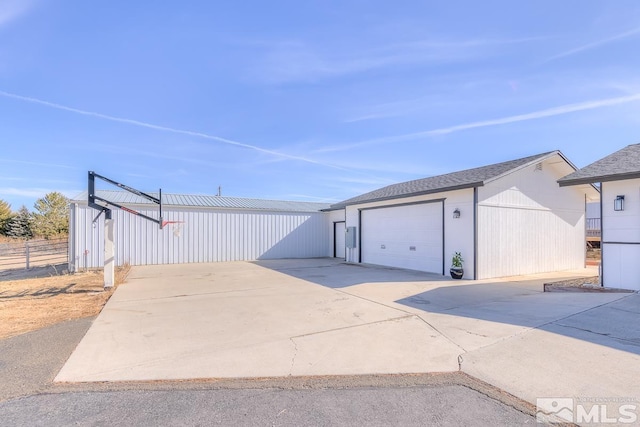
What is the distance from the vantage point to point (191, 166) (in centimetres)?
2119

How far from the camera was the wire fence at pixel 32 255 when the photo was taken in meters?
15.8

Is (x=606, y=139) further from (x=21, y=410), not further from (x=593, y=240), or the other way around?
(x=21, y=410)

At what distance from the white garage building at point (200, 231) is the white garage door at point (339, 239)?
780 millimetres

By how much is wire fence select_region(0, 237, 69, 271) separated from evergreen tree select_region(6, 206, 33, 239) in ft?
32.7

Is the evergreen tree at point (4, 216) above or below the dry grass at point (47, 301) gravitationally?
above

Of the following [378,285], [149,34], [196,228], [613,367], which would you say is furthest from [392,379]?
[196,228]

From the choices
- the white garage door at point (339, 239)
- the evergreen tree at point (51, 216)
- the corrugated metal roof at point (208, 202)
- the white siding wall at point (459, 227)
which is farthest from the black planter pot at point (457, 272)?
the evergreen tree at point (51, 216)

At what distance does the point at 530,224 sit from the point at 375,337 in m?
9.70

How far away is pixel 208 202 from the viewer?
17.6 m

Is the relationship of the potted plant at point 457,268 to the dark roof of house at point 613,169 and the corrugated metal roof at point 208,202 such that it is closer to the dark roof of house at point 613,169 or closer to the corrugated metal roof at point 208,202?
the dark roof of house at point 613,169

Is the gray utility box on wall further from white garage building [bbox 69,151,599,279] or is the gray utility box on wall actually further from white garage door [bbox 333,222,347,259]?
white garage door [bbox 333,222,347,259]

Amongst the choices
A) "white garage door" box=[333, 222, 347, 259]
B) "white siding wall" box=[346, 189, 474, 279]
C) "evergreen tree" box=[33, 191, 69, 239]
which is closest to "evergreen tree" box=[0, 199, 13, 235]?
"evergreen tree" box=[33, 191, 69, 239]
